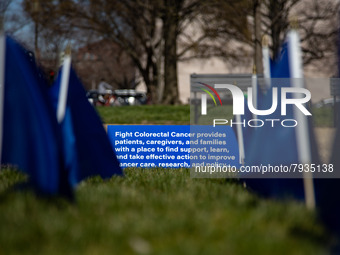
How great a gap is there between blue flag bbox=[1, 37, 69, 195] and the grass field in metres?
0.25

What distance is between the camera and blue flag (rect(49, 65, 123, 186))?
289 inches

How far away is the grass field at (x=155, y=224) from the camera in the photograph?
4355 millimetres

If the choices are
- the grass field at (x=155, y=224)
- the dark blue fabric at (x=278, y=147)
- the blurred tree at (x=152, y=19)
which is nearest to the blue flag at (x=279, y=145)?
the dark blue fabric at (x=278, y=147)

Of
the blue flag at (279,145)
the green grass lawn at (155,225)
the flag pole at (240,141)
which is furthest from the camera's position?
the flag pole at (240,141)

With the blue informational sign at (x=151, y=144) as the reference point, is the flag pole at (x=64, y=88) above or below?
above

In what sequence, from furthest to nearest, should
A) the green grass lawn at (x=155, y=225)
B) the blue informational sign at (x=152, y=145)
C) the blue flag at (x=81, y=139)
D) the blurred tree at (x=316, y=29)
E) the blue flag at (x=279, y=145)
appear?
the blurred tree at (x=316, y=29), the blue informational sign at (x=152, y=145), the blue flag at (x=81, y=139), the blue flag at (x=279, y=145), the green grass lawn at (x=155, y=225)

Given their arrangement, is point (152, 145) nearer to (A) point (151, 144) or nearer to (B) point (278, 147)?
(A) point (151, 144)

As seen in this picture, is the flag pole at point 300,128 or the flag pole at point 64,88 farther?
the flag pole at point 64,88

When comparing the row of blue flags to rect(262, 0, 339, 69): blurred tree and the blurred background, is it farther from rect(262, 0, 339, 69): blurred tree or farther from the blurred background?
rect(262, 0, 339, 69): blurred tree

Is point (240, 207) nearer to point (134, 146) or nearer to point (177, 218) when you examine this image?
point (177, 218)

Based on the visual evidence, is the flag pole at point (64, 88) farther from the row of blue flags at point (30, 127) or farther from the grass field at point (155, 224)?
the grass field at point (155, 224)

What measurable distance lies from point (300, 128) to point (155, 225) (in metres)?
1.80

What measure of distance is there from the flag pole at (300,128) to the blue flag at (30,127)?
2169 mm

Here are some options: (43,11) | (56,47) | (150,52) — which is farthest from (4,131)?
(150,52)
